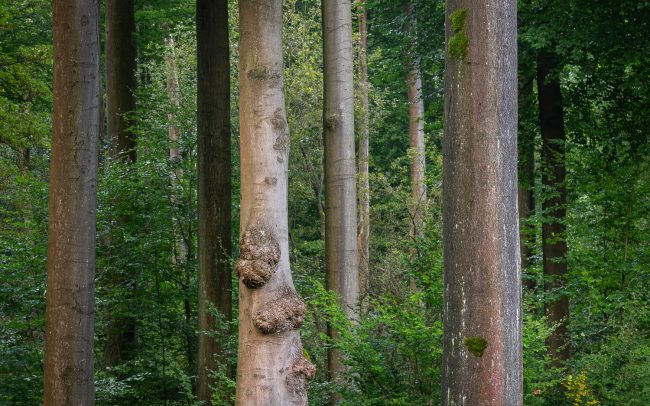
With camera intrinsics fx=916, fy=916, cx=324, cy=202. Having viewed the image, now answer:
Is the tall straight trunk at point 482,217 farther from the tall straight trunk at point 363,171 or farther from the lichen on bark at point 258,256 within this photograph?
the tall straight trunk at point 363,171

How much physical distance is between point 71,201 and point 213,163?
86.5 inches

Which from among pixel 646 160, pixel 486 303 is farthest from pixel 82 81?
pixel 646 160

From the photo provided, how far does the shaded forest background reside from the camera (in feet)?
31.8

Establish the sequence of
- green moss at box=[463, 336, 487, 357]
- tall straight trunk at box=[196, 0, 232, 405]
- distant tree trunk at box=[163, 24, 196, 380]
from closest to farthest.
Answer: green moss at box=[463, 336, 487, 357] < tall straight trunk at box=[196, 0, 232, 405] < distant tree trunk at box=[163, 24, 196, 380]

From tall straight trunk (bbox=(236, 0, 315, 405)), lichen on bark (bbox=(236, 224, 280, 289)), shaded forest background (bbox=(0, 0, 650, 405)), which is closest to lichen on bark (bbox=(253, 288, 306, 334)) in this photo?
tall straight trunk (bbox=(236, 0, 315, 405))

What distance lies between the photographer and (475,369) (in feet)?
20.8

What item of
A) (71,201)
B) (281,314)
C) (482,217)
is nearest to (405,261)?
(281,314)

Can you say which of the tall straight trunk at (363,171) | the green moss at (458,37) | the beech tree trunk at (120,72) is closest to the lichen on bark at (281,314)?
the green moss at (458,37)

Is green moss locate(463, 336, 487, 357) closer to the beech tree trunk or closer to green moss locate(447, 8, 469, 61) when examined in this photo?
green moss locate(447, 8, 469, 61)

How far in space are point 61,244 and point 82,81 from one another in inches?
65.3

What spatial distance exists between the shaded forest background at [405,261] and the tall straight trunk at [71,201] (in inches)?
64.4

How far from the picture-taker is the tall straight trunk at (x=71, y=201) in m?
9.22

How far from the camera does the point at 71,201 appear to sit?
9211mm

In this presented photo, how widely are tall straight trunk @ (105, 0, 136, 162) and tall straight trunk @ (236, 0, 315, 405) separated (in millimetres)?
9879
